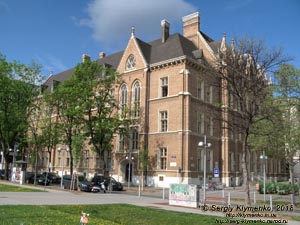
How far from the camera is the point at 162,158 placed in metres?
43.0

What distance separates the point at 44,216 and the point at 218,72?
14751 mm

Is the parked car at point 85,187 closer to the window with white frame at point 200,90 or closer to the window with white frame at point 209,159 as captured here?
the window with white frame at point 209,159

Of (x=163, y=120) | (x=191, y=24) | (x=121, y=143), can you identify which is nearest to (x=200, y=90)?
(x=163, y=120)

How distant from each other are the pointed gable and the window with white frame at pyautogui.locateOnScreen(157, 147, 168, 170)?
11669 mm

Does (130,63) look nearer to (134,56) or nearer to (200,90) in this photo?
(134,56)

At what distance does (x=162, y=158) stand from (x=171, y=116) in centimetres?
546

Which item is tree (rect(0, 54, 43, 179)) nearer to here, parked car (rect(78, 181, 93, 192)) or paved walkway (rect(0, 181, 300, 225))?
parked car (rect(78, 181, 93, 192))

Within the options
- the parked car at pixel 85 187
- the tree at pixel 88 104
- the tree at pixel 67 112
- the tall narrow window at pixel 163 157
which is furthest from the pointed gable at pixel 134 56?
the parked car at pixel 85 187

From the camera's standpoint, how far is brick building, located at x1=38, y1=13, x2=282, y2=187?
41.3 m

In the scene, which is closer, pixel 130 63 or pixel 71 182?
pixel 71 182

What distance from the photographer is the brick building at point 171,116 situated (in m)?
41.3

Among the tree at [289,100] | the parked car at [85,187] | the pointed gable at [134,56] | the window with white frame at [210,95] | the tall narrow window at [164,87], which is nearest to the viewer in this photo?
the tree at [289,100]

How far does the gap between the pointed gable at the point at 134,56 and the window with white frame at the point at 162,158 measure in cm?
1167

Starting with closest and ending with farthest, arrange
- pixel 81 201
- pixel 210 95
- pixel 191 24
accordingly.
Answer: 1. pixel 81 201
2. pixel 210 95
3. pixel 191 24
